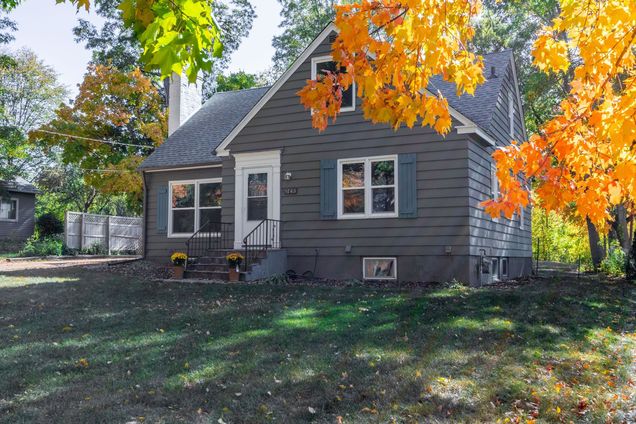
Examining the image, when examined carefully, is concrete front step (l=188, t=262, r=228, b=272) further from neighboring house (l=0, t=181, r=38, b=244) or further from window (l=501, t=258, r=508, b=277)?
neighboring house (l=0, t=181, r=38, b=244)

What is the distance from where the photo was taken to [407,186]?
11.2 m

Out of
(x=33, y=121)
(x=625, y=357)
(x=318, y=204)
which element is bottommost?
(x=625, y=357)

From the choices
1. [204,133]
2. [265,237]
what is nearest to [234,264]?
[265,237]

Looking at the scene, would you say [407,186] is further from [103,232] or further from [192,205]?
[103,232]

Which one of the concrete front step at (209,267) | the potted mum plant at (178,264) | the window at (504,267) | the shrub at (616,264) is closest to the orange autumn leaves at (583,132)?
the concrete front step at (209,267)

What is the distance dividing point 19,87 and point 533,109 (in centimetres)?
3391

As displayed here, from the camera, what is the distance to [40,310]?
319 inches

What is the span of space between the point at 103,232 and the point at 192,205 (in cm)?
1032

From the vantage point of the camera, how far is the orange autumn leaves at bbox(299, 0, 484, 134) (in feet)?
14.4

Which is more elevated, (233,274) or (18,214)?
(18,214)

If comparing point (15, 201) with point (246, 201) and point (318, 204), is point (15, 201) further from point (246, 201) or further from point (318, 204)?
point (318, 204)

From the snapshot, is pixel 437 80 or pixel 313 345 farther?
pixel 437 80

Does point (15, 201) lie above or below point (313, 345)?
above

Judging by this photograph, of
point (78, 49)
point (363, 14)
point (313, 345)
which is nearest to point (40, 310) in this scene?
point (313, 345)
